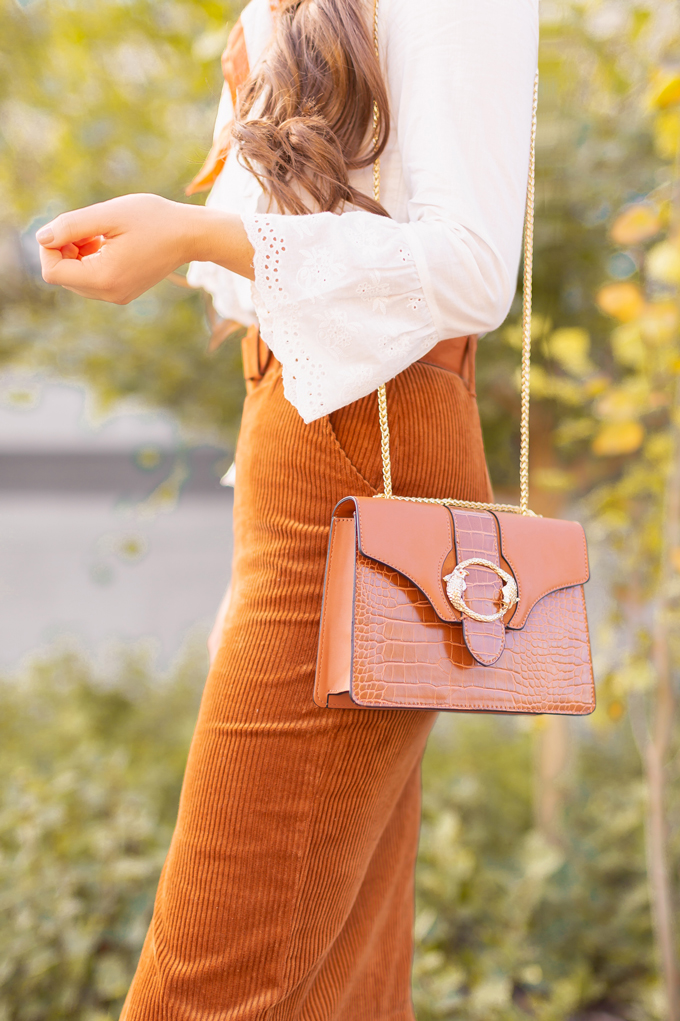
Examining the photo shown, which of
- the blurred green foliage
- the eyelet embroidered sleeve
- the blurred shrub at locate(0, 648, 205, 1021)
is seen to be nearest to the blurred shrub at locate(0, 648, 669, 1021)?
the blurred shrub at locate(0, 648, 205, 1021)

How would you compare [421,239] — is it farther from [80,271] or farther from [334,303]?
[80,271]

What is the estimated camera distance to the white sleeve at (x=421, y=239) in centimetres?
68

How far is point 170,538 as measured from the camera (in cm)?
389

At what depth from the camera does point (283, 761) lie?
737 millimetres

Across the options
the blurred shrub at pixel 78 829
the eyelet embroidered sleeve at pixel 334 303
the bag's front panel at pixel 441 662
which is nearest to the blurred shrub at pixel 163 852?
the blurred shrub at pixel 78 829

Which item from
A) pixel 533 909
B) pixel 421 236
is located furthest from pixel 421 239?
pixel 533 909

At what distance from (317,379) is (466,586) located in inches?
9.5

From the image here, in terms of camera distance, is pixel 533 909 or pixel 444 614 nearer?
pixel 444 614

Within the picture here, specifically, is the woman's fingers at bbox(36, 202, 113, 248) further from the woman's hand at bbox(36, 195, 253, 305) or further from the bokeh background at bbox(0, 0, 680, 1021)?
the bokeh background at bbox(0, 0, 680, 1021)

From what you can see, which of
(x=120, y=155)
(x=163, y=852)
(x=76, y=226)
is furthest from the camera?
(x=120, y=155)

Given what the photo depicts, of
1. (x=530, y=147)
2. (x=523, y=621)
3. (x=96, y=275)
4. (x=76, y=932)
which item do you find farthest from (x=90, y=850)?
(x=530, y=147)

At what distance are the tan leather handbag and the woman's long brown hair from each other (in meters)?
0.05

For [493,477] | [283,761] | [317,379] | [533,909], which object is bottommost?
[533,909]

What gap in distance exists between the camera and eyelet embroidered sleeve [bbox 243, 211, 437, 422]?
68 cm
